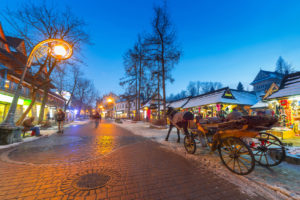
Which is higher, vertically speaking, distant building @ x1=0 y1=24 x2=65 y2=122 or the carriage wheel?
distant building @ x1=0 y1=24 x2=65 y2=122

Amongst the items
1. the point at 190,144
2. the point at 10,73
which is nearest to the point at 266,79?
the point at 190,144

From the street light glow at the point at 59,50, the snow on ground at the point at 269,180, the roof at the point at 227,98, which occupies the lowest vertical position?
the snow on ground at the point at 269,180

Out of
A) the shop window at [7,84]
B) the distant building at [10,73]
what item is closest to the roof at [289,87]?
the distant building at [10,73]

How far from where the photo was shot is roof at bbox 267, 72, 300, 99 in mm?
8383

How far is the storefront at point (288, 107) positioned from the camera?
8.26 m

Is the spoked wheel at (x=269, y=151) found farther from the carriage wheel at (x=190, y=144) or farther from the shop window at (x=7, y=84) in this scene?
the shop window at (x=7, y=84)

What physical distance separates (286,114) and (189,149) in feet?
30.6

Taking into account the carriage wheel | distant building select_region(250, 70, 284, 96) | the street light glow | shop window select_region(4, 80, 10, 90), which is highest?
distant building select_region(250, 70, 284, 96)

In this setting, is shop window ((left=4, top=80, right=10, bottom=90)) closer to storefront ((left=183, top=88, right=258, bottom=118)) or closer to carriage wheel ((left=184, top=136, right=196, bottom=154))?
carriage wheel ((left=184, top=136, right=196, bottom=154))

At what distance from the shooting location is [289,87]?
9109 mm

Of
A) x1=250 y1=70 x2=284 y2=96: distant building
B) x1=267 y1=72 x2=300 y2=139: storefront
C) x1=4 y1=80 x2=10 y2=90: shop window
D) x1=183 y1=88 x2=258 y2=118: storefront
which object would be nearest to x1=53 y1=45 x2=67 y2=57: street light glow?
x1=267 y1=72 x2=300 y2=139: storefront

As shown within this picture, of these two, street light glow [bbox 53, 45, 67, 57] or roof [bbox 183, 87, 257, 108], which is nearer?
street light glow [bbox 53, 45, 67, 57]

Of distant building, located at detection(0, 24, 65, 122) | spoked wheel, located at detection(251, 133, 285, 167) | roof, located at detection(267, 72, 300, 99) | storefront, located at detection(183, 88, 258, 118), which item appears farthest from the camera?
storefront, located at detection(183, 88, 258, 118)

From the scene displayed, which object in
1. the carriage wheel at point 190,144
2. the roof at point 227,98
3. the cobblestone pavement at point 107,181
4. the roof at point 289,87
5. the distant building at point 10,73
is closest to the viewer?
the cobblestone pavement at point 107,181
